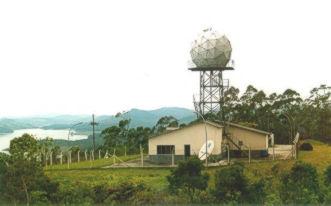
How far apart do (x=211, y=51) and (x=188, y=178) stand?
2007 cm

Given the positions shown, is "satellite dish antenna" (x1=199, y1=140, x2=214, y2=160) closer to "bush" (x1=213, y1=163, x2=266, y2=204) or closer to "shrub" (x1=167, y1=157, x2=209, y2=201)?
"shrub" (x1=167, y1=157, x2=209, y2=201)

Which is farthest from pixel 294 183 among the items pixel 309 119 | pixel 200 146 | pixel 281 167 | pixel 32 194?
pixel 309 119

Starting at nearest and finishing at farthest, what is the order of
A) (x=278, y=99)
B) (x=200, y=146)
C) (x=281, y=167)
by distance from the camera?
(x=281, y=167)
(x=200, y=146)
(x=278, y=99)

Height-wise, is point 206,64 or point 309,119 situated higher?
point 206,64

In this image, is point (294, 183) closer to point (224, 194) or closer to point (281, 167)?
point (224, 194)

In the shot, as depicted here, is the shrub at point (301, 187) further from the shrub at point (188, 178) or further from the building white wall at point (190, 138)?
the building white wall at point (190, 138)

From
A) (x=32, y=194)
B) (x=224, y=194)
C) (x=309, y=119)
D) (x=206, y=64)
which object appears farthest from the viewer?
(x=309, y=119)

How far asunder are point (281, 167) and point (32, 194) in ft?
44.2

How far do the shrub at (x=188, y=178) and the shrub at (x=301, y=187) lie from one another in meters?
2.24

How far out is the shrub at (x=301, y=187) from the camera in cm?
1309

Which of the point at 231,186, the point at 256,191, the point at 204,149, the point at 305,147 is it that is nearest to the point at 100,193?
the point at 231,186

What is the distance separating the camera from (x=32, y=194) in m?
14.0

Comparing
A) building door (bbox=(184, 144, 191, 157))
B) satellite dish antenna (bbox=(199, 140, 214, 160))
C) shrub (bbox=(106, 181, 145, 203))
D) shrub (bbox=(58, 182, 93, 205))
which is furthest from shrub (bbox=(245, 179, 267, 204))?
building door (bbox=(184, 144, 191, 157))

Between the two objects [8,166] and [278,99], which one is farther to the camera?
[278,99]
